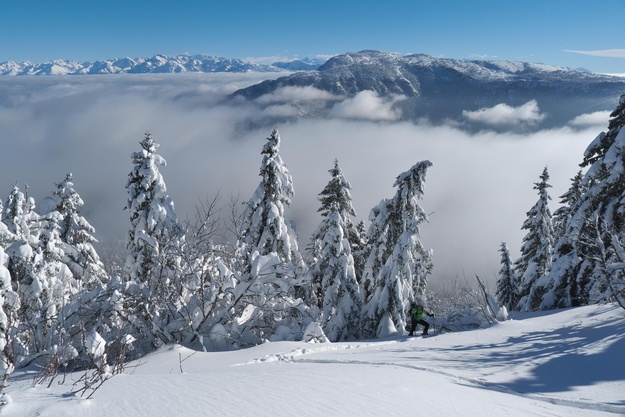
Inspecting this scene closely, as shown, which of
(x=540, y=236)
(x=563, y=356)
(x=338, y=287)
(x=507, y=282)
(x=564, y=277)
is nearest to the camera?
(x=563, y=356)

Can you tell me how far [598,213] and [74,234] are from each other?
90.1 feet

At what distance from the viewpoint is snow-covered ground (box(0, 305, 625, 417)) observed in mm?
4074

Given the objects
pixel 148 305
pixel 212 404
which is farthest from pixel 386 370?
pixel 148 305

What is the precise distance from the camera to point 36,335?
10336mm

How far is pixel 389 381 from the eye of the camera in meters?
5.78

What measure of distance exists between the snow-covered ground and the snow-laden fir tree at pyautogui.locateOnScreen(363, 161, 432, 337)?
545 cm

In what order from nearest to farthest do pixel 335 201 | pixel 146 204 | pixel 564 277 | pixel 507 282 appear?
pixel 564 277, pixel 335 201, pixel 146 204, pixel 507 282

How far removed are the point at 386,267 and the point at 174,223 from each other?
10638 mm

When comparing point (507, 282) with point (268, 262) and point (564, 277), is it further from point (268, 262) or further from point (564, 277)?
point (268, 262)

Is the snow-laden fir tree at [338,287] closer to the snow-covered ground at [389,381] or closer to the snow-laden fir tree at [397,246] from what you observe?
the snow-laden fir tree at [397,246]

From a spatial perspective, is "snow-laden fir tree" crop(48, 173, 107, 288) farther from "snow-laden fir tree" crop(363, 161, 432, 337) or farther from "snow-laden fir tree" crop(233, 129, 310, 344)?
"snow-laden fir tree" crop(363, 161, 432, 337)

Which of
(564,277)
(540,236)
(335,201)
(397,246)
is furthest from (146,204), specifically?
(540,236)

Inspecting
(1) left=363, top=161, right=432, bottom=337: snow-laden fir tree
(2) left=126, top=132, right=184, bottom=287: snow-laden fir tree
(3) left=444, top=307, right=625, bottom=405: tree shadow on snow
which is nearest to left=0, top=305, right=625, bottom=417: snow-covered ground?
(3) left=444, top=307, right=625, bottom=405: tree shadow on snow

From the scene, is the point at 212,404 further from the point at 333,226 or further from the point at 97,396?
the point at 333,226
